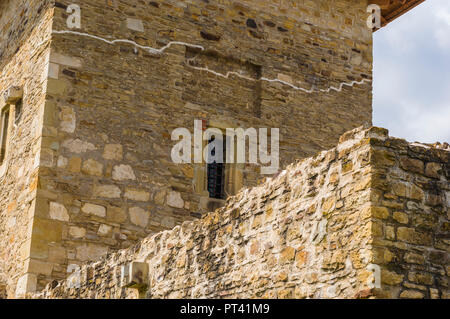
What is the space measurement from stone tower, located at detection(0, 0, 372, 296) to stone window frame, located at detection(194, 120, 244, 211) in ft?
0.05

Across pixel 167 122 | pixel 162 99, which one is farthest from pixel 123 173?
pixel 162 99

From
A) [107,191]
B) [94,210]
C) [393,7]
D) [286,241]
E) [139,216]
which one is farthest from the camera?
[393,7]

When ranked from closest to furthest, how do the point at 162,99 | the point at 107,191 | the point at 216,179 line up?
the point at 107,191 → the point at 162,99 → the point at 216,179

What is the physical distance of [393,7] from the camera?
12.8 metres

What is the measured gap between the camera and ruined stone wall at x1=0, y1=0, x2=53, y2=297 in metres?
9.56

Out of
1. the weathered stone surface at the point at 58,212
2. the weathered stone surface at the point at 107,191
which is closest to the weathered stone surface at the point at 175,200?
the weathered stone surface at the point at 107,191

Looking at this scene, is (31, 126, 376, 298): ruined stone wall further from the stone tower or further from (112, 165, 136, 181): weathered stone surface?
(112, 165, 136, 181): weathered stone surface

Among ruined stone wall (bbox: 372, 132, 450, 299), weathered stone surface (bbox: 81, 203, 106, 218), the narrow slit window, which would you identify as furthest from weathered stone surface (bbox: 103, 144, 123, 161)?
ruined stone wall (bbox: 372, 132, 450, 299)

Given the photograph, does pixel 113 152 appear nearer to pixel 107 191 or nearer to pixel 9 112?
pixel 107 191

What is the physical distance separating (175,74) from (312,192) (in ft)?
18.3

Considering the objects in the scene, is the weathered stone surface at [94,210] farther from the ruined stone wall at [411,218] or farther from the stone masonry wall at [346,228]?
the ruined stone wall at [411,218]

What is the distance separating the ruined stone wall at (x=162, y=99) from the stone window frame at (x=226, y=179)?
0.02 metres

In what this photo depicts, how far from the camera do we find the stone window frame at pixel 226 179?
10.3m

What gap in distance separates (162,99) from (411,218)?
19.5 ft
